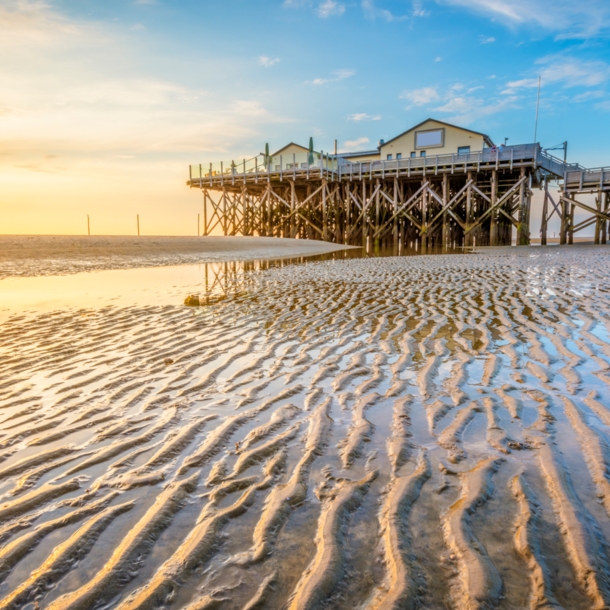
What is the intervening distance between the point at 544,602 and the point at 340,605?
699mm

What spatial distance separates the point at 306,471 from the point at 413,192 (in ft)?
117

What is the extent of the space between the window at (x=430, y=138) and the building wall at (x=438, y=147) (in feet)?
0.67

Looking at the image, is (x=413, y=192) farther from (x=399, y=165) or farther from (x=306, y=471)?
(x=306, y=471)

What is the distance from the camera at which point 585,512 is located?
7.09 feet

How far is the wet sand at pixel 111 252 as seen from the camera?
48.4ft

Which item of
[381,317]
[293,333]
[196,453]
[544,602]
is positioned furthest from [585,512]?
[381,317]

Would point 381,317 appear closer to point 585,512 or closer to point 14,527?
point 585,512

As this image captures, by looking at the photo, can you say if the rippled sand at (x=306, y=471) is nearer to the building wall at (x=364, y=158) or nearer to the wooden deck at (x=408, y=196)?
the wooden deck at (x=408, y=196)

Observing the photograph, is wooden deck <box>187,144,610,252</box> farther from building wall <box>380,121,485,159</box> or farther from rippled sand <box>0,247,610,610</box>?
rippled sand <box>0,247,610,610</box>

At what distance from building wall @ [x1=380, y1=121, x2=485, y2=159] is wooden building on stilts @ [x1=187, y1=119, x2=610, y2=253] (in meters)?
0.08

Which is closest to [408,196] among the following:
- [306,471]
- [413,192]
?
[413,192]

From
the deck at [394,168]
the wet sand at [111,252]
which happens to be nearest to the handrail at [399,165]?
the deck at [394,168]

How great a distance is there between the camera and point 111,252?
1878 cm

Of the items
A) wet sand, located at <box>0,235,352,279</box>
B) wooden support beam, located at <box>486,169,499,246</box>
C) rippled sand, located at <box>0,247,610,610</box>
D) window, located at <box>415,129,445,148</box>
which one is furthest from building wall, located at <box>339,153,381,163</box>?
rippled sand, located at <box>0,247,610,610</box>
